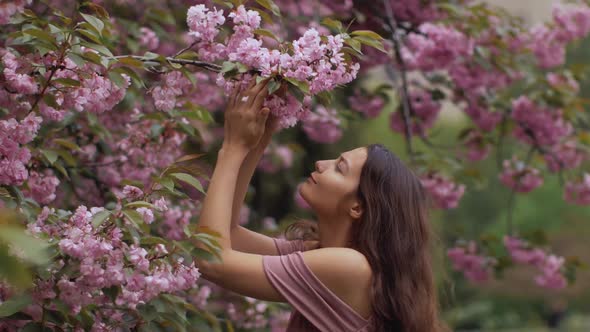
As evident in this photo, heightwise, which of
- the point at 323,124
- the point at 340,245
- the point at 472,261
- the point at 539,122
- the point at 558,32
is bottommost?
the point at 472,261

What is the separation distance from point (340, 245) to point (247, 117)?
44cm

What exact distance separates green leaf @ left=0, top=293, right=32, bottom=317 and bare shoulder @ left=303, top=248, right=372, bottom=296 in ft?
2.04

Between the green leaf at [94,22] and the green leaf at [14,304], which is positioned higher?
the green leaf at [94,22]

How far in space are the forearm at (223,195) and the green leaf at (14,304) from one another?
409 millimetres

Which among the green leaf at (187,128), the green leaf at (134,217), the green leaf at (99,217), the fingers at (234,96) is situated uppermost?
the fingers at (234,96)

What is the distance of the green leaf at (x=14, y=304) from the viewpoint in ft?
6.32

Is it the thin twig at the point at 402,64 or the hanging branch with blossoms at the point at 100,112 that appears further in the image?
the thin twig at the point at 402,64

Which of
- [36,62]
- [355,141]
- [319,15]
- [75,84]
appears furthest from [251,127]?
[355,141]

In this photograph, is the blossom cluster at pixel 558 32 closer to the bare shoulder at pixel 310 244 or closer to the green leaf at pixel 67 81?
the bare shoulder at pixel 310 244

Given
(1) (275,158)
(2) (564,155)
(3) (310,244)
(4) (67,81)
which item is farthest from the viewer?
(1) (275,158)

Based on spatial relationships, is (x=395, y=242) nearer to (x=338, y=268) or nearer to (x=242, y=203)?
(x=338, y=268)

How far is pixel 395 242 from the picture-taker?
222 centimetres

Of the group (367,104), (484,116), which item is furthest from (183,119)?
(484,116)

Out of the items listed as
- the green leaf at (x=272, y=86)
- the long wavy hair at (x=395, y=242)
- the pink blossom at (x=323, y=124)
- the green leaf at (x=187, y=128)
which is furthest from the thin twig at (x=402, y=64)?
the green leaf at (x=272, y=86)
